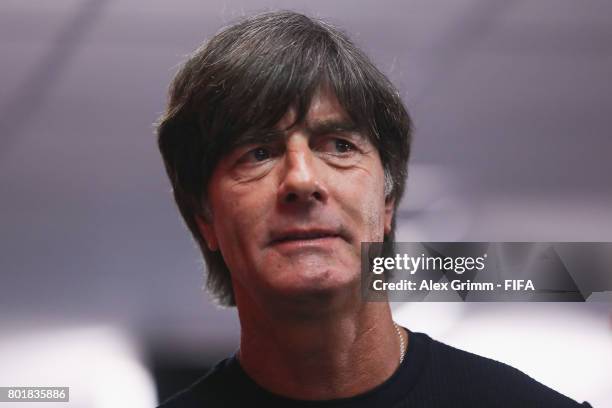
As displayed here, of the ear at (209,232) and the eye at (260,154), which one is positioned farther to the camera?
the ear at (209,232)

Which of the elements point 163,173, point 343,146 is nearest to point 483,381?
point 343,146

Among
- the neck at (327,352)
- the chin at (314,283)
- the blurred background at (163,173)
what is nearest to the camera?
the chin at (314,283)

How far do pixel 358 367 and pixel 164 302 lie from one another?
0.60 meters

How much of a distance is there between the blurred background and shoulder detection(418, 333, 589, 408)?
8.8 inches

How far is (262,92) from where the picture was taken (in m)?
1.37

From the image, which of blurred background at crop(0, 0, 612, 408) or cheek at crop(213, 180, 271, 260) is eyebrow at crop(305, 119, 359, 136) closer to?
cheek at crop(213, 180, 271, 260)

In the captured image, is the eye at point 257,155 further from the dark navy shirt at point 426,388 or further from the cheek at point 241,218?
the dark navy shirt at point 426,388

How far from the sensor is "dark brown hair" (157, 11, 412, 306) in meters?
1.37

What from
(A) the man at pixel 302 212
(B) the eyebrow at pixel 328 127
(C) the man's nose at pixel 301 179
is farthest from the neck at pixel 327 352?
(B) the eyebrow at pixel 328 127

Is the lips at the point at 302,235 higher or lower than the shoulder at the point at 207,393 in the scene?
higher

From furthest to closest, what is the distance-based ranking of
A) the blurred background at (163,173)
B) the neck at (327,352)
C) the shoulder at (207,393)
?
the blurred background at (163,173)
the shoulder at (207,393)
the neck at (327,352)

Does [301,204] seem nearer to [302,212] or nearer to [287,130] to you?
[302,212]

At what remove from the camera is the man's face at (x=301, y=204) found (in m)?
1.29

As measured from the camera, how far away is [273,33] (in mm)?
1439
